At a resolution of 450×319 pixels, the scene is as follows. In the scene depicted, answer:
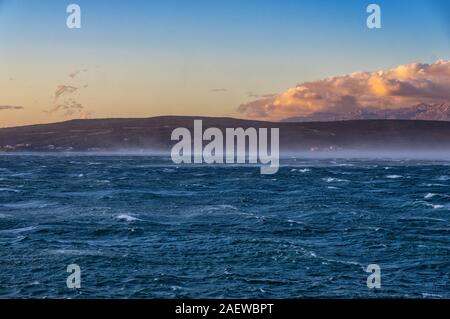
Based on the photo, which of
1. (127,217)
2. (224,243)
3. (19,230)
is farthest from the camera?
(127,217)

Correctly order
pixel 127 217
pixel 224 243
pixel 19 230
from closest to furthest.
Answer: pixel 224 243 → pixel 19 230 → pixel 127 217

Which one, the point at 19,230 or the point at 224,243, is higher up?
the point at 19,230

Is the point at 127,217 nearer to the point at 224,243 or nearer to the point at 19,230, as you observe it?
the point at 19,230

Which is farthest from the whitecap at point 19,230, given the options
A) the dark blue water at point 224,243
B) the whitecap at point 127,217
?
the whitecap at point 127,217

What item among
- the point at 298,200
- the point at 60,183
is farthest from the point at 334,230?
the point at 60,183

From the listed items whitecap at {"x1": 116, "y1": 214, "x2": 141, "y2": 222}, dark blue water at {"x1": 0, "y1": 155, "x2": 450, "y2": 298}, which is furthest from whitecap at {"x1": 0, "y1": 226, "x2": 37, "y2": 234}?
whitecap at {"x1": 116, "y1": 214, "x2": 141, "y2": 222}

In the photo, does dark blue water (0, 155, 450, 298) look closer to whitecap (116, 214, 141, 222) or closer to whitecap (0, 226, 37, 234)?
whitecap (0, 226, 37, 234)

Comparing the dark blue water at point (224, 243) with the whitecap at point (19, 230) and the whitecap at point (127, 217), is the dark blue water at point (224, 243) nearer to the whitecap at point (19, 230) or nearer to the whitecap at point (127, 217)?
the whitecap at point (19, 230)

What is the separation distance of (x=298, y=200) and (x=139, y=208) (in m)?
23.2

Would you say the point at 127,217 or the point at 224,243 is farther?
the point at 127,217

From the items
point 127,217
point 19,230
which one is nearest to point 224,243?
point 127,217

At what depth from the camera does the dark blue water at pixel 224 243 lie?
3319 cm

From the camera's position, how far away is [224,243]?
46844mm

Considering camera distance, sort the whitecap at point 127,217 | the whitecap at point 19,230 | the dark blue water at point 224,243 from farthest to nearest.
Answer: the whitecap at point 127,217
the whitecap at point 19,230
the dark blue water at point 224,243
